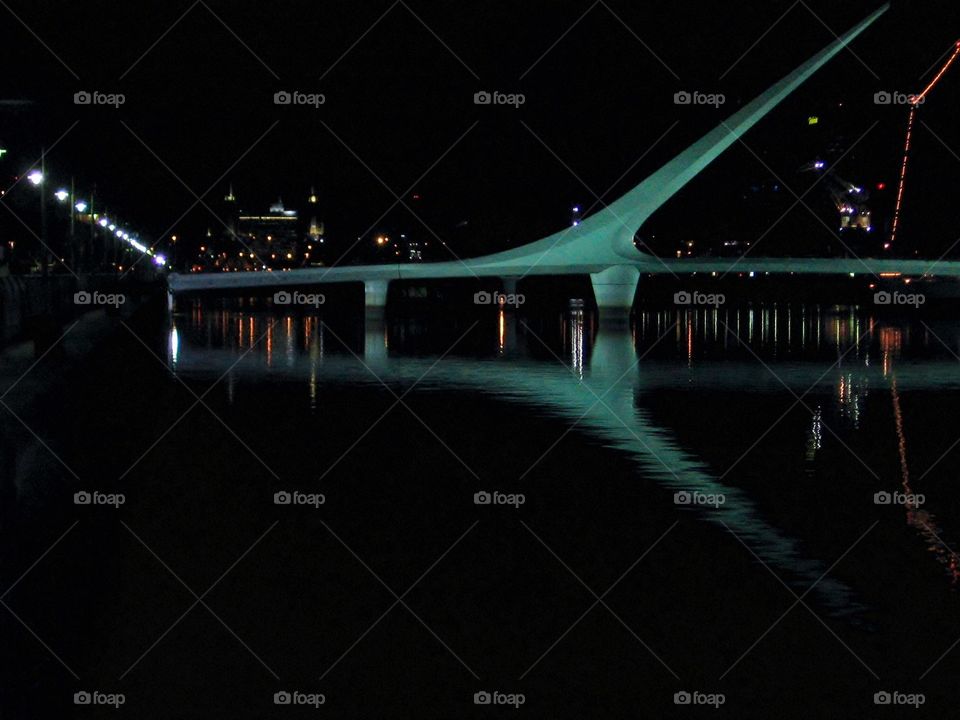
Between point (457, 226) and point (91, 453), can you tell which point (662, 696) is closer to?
point (91, 453)

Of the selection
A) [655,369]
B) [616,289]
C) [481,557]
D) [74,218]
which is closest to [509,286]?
[616,289]

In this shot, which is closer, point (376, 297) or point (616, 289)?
point (616, 289)

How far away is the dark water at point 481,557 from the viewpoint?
739 cm

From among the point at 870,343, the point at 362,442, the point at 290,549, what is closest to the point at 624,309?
the point at 870,343

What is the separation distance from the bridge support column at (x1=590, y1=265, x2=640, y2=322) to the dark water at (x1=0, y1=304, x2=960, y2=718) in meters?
36.6

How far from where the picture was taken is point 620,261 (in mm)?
65062

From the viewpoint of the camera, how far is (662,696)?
23.7 ft

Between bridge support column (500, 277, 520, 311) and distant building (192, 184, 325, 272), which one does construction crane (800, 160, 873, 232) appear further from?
distant building (192, 184, 325, 272)

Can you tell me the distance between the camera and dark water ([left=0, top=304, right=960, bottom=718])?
739 centimetres

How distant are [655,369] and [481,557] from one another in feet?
73.6

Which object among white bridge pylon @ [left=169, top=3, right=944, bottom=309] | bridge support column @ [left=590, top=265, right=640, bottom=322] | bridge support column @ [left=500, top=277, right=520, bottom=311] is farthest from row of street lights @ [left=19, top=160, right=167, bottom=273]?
bridge support column @ [left=500, top=277, right=520, bottom=311]

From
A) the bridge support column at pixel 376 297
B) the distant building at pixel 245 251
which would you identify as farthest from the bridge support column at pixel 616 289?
the distant building at pixel 245 251

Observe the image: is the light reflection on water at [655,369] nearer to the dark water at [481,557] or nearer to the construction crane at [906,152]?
the dark water at [481,557]

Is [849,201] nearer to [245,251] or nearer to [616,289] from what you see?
[616,289]
